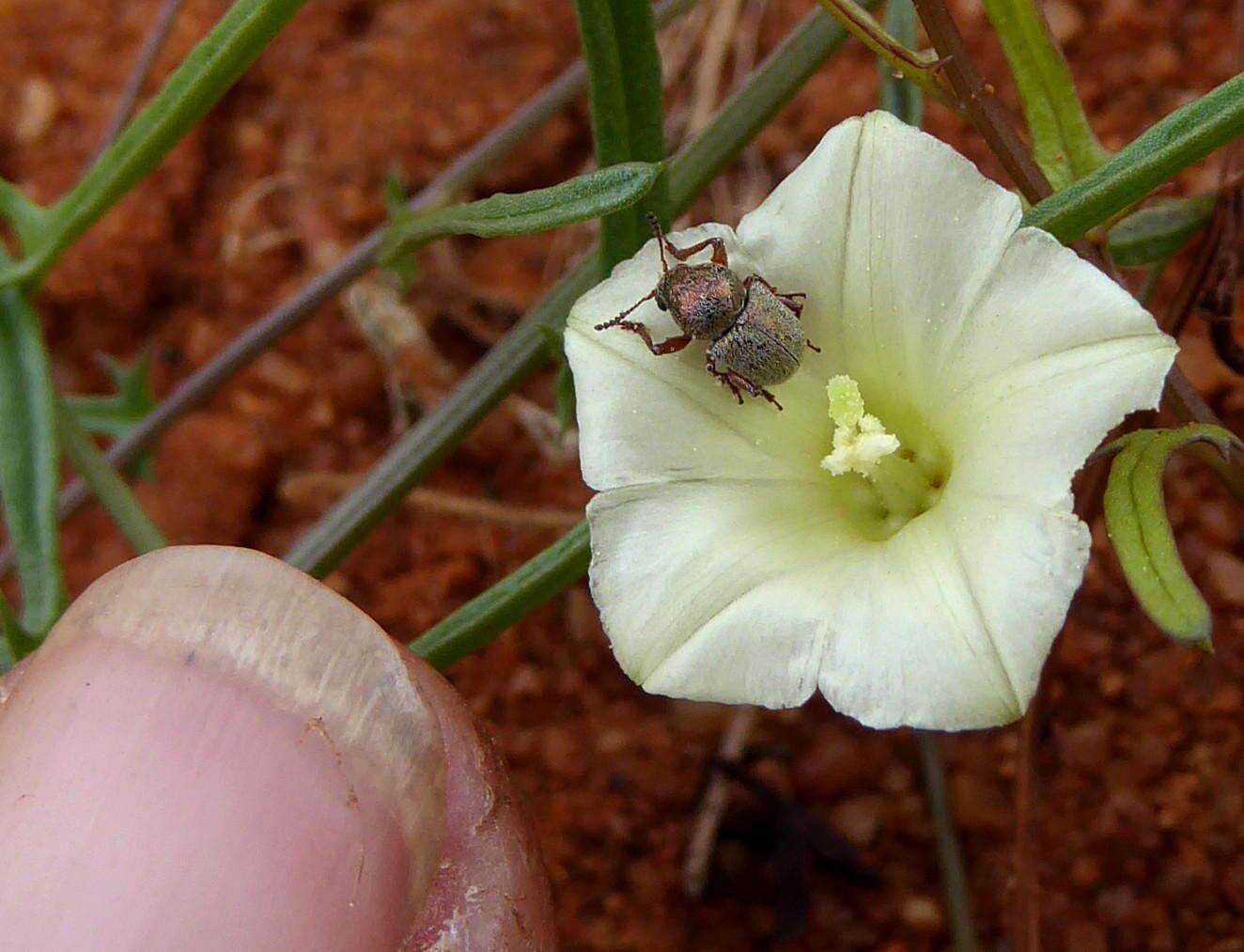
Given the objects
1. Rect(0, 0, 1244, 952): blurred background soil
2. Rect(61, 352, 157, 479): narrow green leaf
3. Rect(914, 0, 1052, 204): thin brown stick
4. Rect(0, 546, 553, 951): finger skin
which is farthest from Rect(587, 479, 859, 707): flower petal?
Rect(61, 352, 157, 479): narrow green leaf

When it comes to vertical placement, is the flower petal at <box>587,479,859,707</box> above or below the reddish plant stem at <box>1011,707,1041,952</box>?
above

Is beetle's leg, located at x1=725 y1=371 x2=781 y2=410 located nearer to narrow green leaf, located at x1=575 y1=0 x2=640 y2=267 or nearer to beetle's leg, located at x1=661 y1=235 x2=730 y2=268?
beetle's leg, located at x1=661 y1=235 x2=730 y2=268

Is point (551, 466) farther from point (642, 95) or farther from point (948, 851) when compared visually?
point (642, 95)

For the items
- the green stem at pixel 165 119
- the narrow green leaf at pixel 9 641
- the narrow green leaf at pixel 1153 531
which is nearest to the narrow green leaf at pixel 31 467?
the narrow green leaf at pixel 9 641

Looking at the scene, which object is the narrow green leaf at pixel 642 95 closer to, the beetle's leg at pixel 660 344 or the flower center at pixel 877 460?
the beetle's leg at pixel 660 344

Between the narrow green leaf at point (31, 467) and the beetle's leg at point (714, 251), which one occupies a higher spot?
the beetle's leg at point (714, 251)

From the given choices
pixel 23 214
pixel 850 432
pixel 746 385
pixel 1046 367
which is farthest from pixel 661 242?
pixel 23 214

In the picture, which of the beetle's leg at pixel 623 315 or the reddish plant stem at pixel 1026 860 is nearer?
the beetle's leg at pixel 623 315
